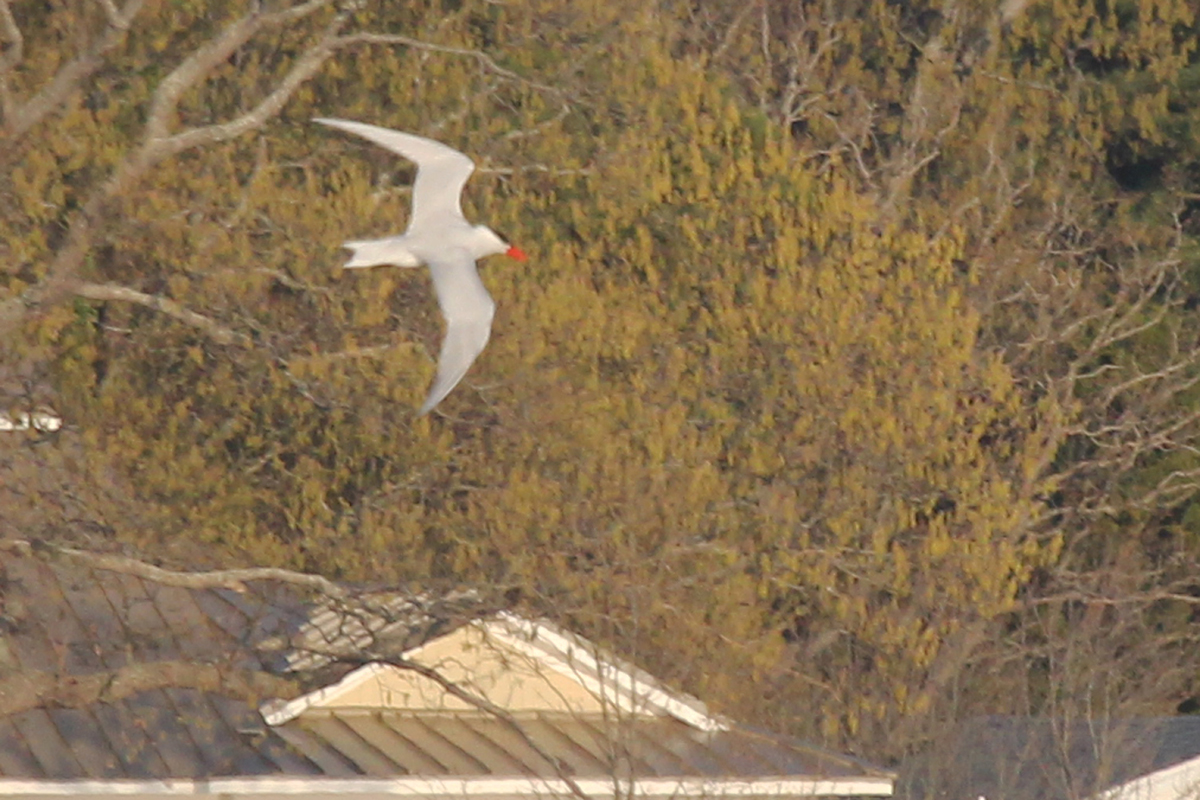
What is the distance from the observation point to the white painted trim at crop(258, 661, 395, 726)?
9.48m

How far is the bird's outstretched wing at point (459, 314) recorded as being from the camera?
875 cm

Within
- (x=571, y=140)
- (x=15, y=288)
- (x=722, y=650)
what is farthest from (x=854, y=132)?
(x=15, y=288)

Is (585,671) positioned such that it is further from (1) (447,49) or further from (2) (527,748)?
(1) (447,49)

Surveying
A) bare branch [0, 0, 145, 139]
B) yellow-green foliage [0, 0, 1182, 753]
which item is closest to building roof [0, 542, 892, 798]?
yellow-green foliage [0, 0, 1182, 753]

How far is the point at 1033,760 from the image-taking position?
565 inches

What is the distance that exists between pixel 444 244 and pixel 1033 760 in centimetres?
633

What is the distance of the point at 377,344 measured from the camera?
13.3 meters

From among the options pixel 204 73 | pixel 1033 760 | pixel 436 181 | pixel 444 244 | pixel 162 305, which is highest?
pixel 204 73

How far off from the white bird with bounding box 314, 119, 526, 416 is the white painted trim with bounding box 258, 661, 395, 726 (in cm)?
138

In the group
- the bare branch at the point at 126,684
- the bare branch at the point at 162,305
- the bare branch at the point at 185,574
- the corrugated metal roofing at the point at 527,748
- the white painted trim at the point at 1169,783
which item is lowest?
the white painted trim at the point at 1169,783

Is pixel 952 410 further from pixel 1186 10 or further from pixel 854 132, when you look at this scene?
pixel 1186 10

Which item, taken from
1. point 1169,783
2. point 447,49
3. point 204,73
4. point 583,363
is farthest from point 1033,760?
point 204,73

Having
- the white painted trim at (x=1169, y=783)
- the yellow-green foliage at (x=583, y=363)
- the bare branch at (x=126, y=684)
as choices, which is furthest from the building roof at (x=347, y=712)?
the white painted trim at (x=1169, y=783)

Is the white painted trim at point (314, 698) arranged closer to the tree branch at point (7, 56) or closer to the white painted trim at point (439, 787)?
the white painted trim at point (439, 787)
